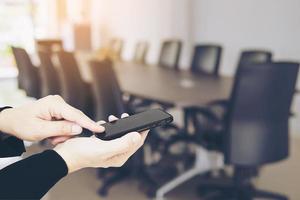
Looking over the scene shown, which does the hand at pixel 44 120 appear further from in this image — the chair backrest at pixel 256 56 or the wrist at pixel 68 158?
the chair backrest at pixel 256 56

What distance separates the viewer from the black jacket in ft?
2.08

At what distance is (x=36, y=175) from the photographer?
647 mm

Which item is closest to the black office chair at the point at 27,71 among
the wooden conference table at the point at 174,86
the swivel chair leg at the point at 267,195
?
the wooden conference table at the point at 174,86

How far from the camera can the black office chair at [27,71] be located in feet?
10.8

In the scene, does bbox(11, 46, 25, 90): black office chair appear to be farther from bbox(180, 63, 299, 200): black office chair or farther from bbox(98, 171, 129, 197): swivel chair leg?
bbox(180, 63, 299, 200): black office chair

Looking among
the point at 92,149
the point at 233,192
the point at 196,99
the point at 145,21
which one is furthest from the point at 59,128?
the point at 145,21

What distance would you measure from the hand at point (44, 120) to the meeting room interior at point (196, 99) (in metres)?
0.03

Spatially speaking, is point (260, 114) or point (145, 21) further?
point (145, 21)

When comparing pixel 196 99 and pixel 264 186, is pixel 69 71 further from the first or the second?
pixel 264 186

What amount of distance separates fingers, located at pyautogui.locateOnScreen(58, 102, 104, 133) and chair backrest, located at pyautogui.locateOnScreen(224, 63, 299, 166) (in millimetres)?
1291

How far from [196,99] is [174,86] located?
0.49 metres

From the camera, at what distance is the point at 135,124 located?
2.52 feet

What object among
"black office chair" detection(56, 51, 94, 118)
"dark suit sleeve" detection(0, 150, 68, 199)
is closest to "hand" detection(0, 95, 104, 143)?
"dark suit sleeve" detection(0, 150, 68, 199)

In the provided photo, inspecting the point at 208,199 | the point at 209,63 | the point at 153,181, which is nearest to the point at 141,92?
the point at 153,181
